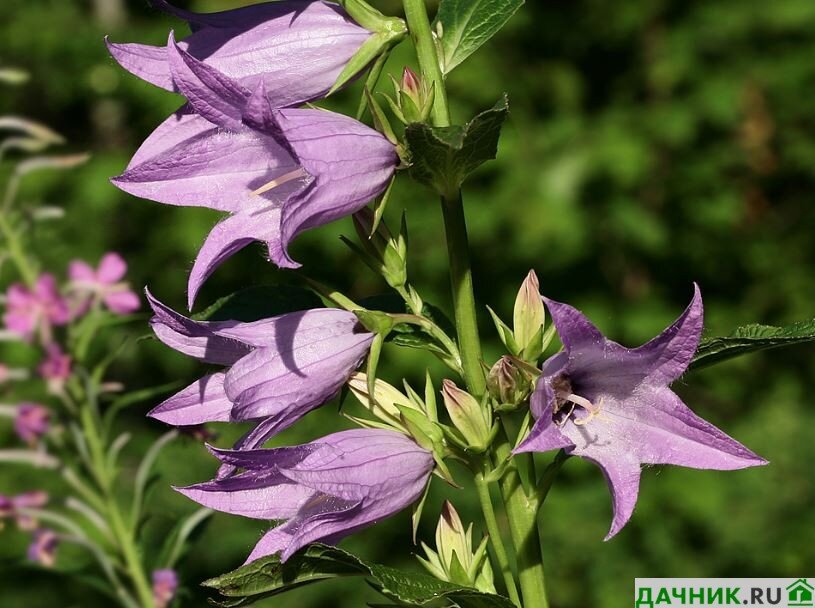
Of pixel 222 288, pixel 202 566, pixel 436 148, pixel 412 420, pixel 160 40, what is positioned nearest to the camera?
pixel 436 148

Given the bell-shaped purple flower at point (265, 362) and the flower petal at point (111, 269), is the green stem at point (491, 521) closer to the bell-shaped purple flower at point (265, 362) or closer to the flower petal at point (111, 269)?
the bell-shaped purple flower at point (265, 362)

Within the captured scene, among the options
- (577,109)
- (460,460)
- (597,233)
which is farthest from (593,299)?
(460,460)

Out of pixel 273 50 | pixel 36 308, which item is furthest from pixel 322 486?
pixel 36 308

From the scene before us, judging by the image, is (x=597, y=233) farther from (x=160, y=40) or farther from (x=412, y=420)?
(x=412, y=420)

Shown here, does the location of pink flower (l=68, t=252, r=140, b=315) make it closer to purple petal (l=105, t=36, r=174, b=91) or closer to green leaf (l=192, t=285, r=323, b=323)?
green leaf (l=192, t=285, r=323, b=323)

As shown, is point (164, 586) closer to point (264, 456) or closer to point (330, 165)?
point (264, 456)

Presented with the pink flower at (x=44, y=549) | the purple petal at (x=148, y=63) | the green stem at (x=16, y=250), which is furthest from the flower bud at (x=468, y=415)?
the green stem at (x=16, y=250)

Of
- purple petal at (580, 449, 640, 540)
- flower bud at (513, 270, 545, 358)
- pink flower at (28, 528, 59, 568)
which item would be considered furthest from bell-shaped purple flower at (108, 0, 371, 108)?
pink flower at (28, 528, 59, 568)
